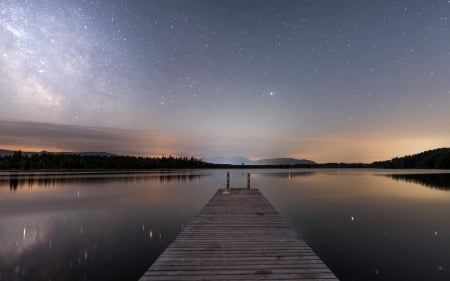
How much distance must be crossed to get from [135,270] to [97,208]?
521 inches

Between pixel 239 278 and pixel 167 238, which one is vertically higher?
pixel 239 278

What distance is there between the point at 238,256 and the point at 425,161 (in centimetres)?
16963

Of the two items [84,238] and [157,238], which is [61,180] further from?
[157,238]

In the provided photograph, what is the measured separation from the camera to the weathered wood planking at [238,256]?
18.2ft

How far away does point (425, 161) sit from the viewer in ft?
463

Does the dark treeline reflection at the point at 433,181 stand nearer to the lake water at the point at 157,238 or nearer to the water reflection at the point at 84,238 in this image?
Result: the lake water at the point at 157,238

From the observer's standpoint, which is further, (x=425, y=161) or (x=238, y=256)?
(x=425, y=161)

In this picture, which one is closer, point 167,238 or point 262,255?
point 262,255

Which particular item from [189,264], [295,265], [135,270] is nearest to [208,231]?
[135,270]

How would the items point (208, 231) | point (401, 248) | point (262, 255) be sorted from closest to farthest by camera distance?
point (262, 255) → point (208, 231) → point (401, 248)

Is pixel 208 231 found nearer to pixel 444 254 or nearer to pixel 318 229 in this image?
pixel 318 229

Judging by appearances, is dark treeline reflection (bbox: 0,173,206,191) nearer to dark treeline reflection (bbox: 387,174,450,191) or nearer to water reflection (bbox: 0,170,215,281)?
water reflection (bbox: 0,170,215,281)

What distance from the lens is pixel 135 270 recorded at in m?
8.66

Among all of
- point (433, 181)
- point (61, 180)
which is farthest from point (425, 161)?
point (61, 180)
